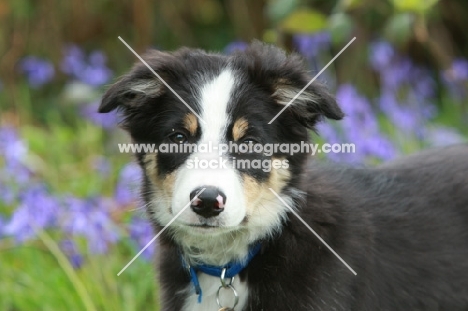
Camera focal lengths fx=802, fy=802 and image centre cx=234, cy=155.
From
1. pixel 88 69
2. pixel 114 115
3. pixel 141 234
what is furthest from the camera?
pixel 88 69

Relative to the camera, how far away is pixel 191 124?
11.3 ft

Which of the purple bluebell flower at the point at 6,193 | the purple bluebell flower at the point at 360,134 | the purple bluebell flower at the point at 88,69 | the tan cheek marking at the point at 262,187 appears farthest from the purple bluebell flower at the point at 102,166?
the tan cheek marking at the point at 262,187

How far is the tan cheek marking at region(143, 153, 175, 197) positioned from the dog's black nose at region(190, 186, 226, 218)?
29 cm

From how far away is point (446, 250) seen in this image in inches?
149

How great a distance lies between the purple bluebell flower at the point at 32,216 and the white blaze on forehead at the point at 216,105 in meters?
1.58

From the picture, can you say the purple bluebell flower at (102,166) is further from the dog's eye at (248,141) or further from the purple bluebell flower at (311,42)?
the dog's eye at (248,141)

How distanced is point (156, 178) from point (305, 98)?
30.3 inches

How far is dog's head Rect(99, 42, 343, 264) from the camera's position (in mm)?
3326

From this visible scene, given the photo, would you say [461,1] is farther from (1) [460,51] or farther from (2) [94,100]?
(2) [94,100]

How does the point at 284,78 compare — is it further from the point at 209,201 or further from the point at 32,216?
the point at 32,216

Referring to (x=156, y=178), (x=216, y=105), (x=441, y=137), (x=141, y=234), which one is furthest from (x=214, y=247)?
(x=441, y=137)

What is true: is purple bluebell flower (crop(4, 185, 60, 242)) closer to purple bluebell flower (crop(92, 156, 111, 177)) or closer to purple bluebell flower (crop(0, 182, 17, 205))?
purple bluebell flower (crop(0, 182, 17, 205))

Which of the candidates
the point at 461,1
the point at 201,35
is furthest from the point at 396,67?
the point at 201,35

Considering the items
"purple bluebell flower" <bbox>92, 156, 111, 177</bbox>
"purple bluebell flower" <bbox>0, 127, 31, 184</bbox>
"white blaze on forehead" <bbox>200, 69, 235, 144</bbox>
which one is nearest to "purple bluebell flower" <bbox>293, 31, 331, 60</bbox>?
"purple bluebell flower" <bbox>92, 156, 111, 177</bbox>
